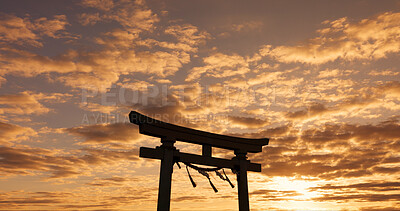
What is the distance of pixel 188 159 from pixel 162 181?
1390 millimetres

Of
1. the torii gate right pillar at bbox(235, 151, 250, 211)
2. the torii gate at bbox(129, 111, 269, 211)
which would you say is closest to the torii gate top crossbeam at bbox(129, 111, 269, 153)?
the torii gate at bbox(129, 111, 269, 211)

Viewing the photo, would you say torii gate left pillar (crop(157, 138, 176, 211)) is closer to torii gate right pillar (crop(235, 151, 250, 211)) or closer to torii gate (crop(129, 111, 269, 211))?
torii gate (crop(129, 111, 269, 211))

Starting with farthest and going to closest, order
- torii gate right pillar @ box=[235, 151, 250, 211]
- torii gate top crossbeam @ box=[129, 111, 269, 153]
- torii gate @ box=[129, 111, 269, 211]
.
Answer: torii gate right pillar @ box=[235, 151, 250, 211] → torii gate @ box=[129, 111, 269, 211] → torii gate top crossbeam @ box=[129, 111, 269, 153]

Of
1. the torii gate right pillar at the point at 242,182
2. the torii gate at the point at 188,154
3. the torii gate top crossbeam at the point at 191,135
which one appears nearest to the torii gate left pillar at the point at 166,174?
the torii gate at the point at 188,154

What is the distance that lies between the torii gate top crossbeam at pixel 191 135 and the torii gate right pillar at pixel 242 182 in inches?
11.4

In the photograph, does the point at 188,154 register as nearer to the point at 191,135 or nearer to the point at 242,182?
the point at 191,135

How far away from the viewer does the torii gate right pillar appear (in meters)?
13.8

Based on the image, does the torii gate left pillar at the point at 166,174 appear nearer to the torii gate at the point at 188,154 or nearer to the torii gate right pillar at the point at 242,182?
the torii gate at the point at 188,154

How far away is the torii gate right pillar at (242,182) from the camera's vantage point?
13805 mm

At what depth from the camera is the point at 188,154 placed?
493 inches

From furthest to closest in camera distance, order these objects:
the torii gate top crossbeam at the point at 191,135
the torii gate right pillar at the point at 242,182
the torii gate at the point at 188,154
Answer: the torii gate right pillar at the point at 242,182, the torii gate at the point at 188,154, the torii gate top crossbeam at the point at 191,135

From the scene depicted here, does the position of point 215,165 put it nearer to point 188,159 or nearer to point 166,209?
point 188,159

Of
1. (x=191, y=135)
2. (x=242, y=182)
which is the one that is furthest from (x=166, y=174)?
(x=242, y=182)

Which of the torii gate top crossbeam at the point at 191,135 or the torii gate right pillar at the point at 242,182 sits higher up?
the torii gate top crossbeam at the point at 191,135
